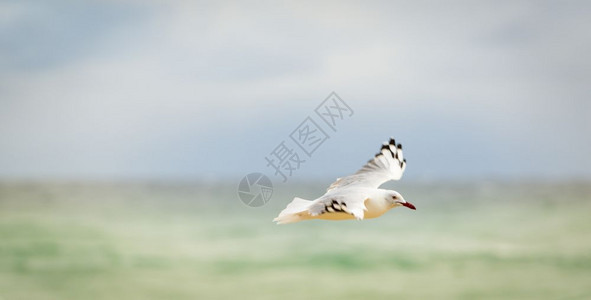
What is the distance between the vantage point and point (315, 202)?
11.9ft

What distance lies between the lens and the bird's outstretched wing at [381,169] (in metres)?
4.59

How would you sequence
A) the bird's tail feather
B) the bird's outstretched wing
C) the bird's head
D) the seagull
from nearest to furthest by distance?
the seagull → the bird's tail feather → the bird's head → the bird's outstretched wing

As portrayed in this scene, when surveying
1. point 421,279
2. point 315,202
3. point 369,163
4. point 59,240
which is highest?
point 59,240

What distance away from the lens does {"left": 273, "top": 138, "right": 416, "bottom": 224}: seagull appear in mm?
3355

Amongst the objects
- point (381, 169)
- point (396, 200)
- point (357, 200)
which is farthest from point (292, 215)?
point (381, 169)

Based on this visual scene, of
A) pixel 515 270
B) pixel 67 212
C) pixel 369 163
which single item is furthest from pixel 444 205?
pixel 369 163

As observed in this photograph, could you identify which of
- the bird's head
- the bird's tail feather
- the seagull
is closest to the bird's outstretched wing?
the seagull

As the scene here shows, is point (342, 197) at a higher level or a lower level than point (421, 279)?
lower

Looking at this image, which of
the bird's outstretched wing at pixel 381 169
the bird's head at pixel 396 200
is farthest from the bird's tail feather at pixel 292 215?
the bird's outstretched wing at pixel 381 169

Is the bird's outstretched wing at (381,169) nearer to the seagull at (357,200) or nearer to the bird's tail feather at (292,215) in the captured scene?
the seagull at (357,200)

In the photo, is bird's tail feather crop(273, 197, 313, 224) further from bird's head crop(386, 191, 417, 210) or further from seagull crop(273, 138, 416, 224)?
bird's head crop(386, 191, 417, 210)

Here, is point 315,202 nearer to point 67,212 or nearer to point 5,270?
point 5,270

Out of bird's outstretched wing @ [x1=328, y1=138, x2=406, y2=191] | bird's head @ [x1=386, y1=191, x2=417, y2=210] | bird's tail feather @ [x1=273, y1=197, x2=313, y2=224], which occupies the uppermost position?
bird's outstretched wing @ [x1=328, y1=138, x2=406, y2=191]

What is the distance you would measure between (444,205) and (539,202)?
6.40 meters
